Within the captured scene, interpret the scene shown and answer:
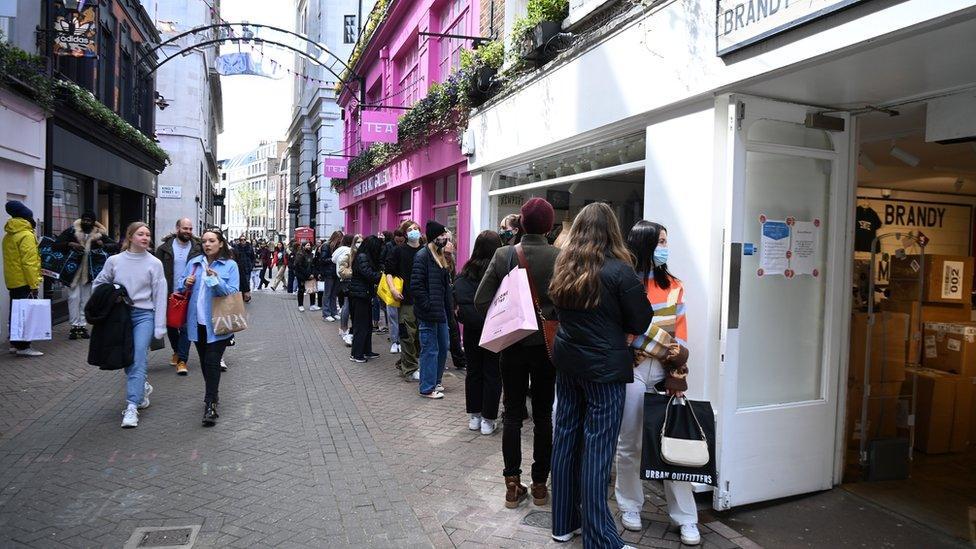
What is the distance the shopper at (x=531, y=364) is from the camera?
13.8ft

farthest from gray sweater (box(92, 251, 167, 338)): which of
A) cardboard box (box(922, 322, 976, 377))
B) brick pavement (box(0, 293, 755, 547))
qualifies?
cardboard box (box(922, 322, 976, 377))

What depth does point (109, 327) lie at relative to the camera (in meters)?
5.83

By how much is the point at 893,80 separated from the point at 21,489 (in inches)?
246

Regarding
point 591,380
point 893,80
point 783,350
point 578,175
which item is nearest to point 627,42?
point 578,175

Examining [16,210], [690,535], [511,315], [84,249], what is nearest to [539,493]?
[690,535]

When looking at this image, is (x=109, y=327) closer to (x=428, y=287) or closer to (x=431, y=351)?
(x=428, y=287)

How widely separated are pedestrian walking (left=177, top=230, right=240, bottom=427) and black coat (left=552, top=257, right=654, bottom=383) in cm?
377

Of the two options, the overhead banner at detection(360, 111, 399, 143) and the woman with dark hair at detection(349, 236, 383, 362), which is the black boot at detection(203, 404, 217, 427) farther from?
the overhead banner at detection(360, 111, 399, 143)

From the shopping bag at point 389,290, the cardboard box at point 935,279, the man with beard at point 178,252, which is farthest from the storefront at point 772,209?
the man with beard at point 178,252

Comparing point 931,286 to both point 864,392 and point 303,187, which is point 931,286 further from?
point 303,187

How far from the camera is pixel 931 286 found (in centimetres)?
594

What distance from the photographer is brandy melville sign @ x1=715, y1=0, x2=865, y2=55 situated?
11.8 ft

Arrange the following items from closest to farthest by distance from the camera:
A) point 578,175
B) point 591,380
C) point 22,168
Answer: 1. point 591,380
2. point 578,175
3. point 22,168

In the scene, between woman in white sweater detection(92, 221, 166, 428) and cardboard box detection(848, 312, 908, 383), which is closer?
cardboard box detection(848, 312, 908, 383)
